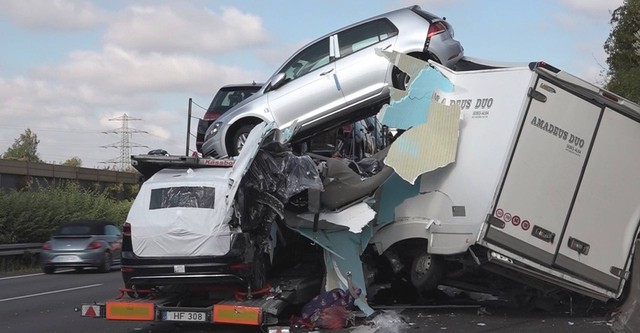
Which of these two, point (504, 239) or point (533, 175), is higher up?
point (533, 175)

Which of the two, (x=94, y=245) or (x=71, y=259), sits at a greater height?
(x=94, y=245)

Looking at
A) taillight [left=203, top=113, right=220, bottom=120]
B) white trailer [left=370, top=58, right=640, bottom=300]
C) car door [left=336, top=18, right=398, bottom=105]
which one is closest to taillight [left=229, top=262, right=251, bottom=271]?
white trailer [left=370, top=58, right=640, bottom=300]

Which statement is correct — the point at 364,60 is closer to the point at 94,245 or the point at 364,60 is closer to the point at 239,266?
the point at 239,266

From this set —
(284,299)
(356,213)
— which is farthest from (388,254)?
(284,299)

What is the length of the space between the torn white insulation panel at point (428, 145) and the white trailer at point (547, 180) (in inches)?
5.5

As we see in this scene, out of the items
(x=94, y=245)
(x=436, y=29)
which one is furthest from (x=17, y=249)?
(x=436, y=29)

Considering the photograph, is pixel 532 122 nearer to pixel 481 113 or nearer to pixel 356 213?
pixel 481 113

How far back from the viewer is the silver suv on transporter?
1098 centimetres

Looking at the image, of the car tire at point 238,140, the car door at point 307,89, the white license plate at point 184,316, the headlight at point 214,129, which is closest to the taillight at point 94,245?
the headlight at point 214,129

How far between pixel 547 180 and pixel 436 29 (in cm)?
341

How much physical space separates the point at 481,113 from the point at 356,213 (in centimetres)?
192

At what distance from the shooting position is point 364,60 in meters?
11.0

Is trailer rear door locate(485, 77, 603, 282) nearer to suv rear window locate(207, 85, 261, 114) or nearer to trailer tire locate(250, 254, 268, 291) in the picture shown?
trailer tire locate(250, 254, 268, 291)

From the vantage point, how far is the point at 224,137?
39.7 feet
